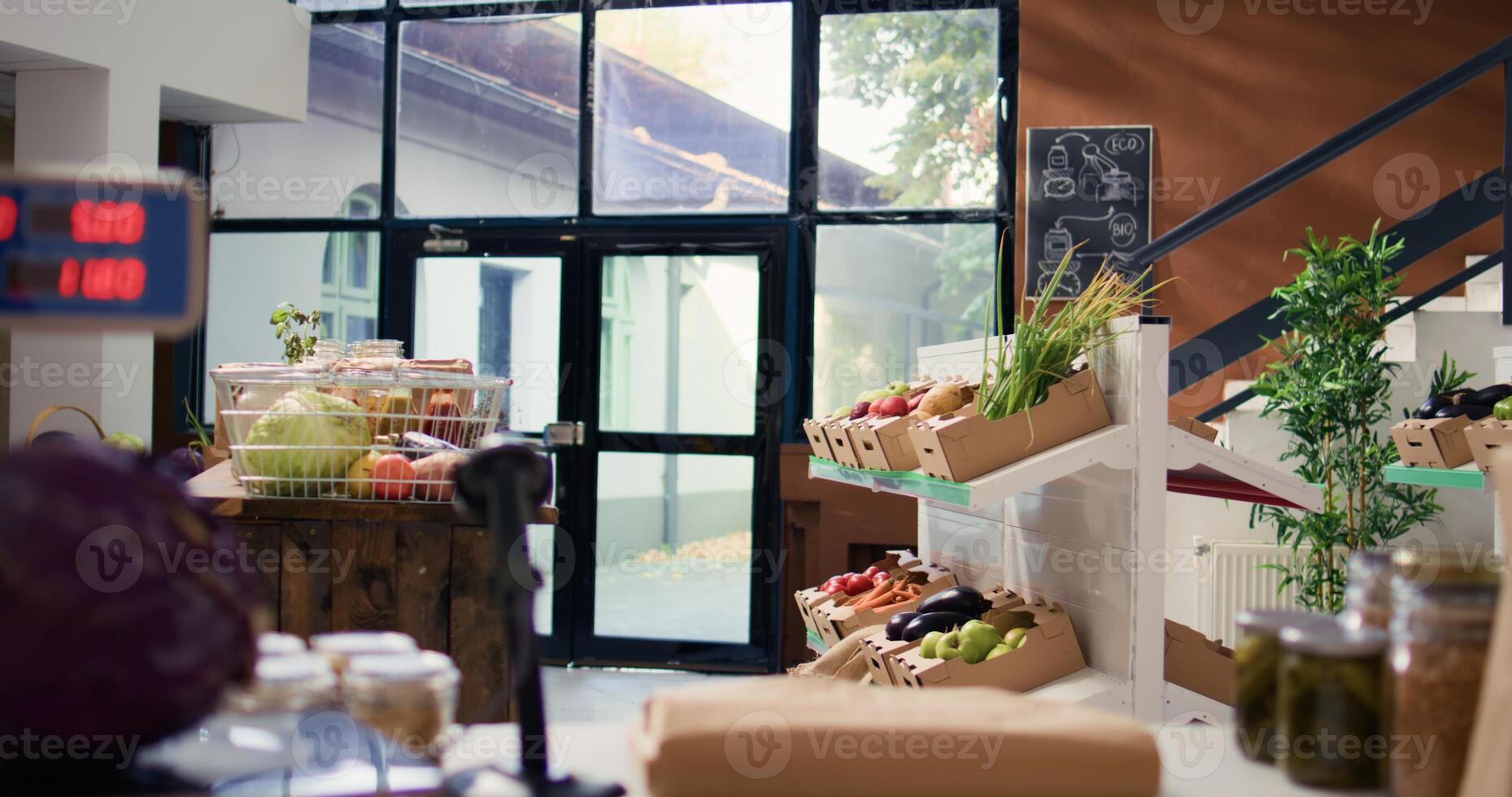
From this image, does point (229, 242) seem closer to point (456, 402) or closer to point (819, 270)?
point (819, 270)

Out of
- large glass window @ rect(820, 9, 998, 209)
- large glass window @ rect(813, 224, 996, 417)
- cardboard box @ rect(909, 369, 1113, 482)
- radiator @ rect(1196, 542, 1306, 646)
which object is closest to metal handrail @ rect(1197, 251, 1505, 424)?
radiator @ rect(1196, 542, 1306, 646)

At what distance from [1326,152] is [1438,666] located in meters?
3.66

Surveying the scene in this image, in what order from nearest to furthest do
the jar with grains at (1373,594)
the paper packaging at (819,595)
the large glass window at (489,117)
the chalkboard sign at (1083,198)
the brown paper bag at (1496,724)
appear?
the brown paper bag at (1496,724) < the jar with grains at (1373,594) < the paper packaging at (819,595) < the chalkboard sign at (1083,198) < the large glass window at (489,117)

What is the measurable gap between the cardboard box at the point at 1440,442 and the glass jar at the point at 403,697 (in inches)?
118

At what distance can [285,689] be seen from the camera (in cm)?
74

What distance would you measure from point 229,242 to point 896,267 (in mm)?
3212

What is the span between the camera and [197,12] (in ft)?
16.3

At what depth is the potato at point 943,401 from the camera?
240 cm

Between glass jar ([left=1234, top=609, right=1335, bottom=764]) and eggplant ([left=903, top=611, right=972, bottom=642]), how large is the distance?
1.56m

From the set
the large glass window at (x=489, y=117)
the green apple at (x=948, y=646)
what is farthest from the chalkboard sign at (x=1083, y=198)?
the green apple at (x=948, y=646)

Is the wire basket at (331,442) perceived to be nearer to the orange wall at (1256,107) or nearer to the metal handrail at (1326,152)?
the metal handrail at (1326,152)

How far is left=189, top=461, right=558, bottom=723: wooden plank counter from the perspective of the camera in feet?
5.99

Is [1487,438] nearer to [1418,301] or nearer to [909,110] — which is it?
[1418,301]

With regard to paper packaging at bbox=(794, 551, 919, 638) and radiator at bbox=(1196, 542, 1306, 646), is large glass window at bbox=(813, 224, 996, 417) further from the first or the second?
paper packaging at bbox=(794, 551, 919, 638)
